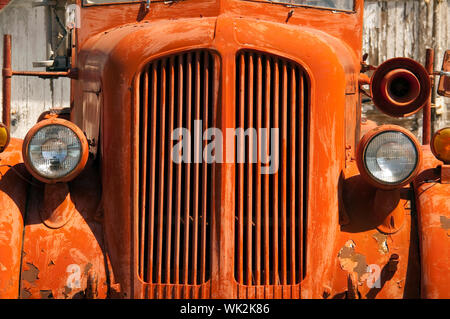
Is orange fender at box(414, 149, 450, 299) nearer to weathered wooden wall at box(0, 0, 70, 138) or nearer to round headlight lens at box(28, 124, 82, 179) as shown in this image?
round headlight lens at box(28, 124, 82, 179)

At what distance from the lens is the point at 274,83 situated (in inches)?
201

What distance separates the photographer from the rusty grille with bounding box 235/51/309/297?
5098 millimetres

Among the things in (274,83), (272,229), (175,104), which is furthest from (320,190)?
(175,104)

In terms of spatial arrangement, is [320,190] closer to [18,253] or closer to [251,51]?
[251,51]

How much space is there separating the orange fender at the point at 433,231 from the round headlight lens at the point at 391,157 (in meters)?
0.35

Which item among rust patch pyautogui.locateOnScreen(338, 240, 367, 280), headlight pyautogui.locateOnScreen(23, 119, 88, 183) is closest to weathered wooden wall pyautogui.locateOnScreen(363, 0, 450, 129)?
rust patch pyautogui.locateOnScreen(338, 240, 367, 280)

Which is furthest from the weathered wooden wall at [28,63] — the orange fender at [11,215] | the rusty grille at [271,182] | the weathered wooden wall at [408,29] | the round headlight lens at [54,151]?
the rusty grille at [271,182]

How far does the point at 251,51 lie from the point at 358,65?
1559mm

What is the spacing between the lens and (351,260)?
17.3 feet

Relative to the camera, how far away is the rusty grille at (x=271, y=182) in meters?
5.10

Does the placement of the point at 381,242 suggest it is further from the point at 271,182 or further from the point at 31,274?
the point at 31,274

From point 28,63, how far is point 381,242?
46.5 feet

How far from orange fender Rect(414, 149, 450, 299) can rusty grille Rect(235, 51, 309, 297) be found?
Answer: 75 centimetres
